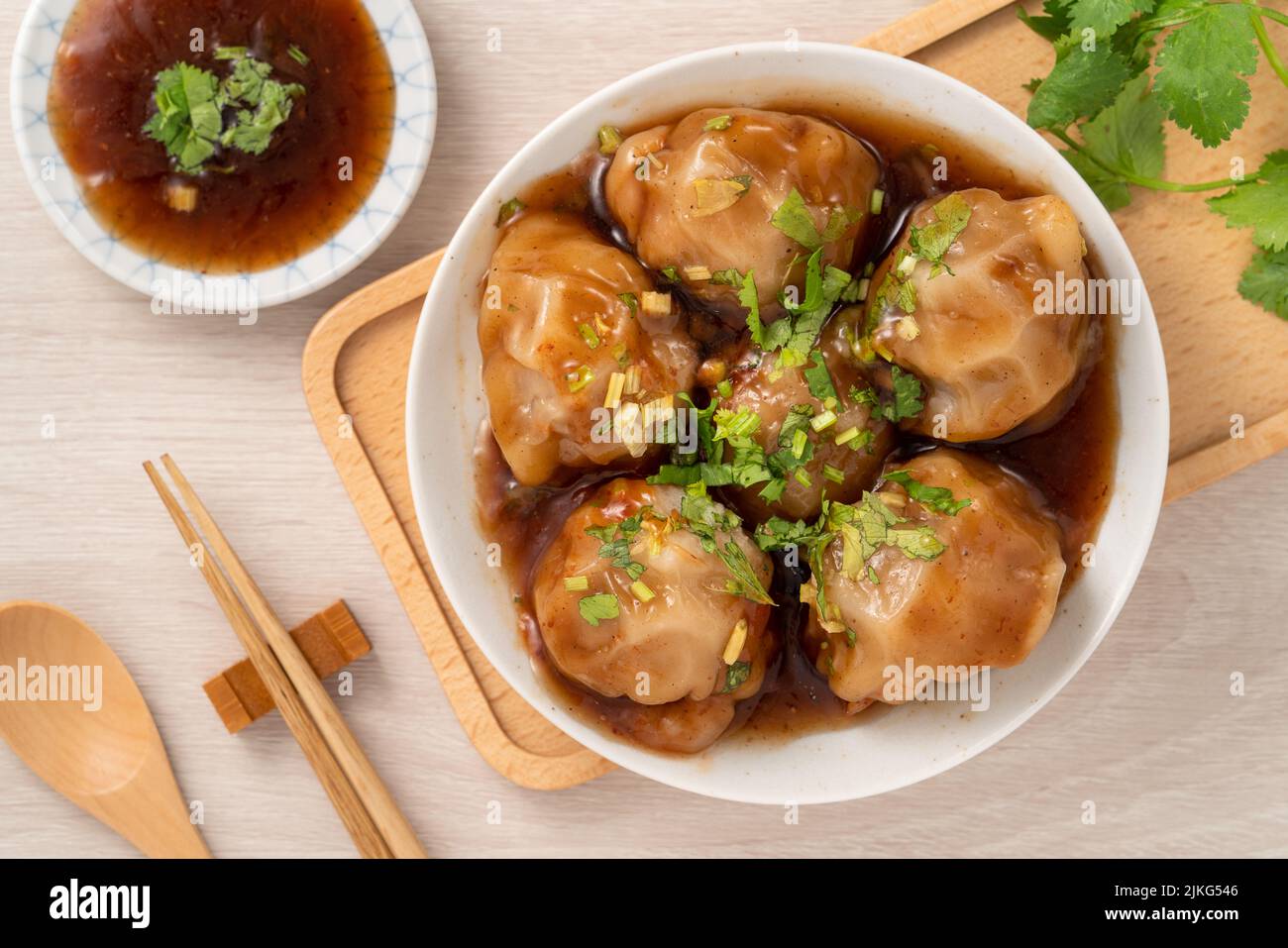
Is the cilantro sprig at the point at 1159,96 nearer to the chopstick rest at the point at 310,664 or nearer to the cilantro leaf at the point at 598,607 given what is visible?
the cilantro leaf at the point at 598,607

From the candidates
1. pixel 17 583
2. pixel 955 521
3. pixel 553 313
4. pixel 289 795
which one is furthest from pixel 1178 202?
pixel 17 583

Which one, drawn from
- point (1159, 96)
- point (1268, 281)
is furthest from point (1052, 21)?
point (1268, 281)

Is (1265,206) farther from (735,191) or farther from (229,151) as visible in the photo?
(229,151)

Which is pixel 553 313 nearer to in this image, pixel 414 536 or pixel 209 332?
pixel 414 536

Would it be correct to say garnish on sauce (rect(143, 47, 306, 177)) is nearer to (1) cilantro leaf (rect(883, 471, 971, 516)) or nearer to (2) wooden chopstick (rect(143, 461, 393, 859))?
(2) wooden chopstick (rect(143, 461, 393, 859))

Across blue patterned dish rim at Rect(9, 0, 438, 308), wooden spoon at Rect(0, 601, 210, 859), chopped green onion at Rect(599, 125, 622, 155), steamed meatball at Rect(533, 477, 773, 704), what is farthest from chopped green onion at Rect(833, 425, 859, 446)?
wooden spoon at Rect(0, 601, 210, 859)
